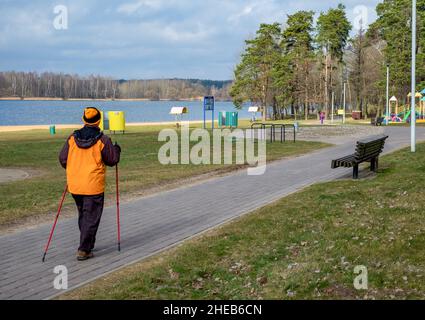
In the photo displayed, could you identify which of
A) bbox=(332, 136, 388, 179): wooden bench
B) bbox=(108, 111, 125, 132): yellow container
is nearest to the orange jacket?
bbox=(332, 136, 388, 179): wooden bench

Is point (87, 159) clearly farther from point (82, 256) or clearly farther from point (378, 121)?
point (378, 121)

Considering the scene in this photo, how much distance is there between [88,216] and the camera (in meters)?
6.53

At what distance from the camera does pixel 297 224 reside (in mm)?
7875

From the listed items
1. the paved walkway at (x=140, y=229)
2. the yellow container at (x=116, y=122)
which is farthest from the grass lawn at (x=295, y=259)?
the yellow container at (x=116, y=122)

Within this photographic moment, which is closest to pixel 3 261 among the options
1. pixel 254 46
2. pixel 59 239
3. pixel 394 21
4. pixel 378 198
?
pixel 59 239

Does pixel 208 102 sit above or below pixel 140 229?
above

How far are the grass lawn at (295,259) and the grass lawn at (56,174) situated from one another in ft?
13.2

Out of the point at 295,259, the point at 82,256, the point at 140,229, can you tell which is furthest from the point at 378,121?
the point at 82,256

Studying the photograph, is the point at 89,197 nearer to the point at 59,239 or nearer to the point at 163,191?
the point at 59,239

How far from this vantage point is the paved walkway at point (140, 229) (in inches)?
230

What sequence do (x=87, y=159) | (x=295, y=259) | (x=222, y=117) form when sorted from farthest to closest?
(x=222, y=117)
(x=87, y=159)
(x=295, y=259)

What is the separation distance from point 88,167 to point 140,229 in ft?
6.52

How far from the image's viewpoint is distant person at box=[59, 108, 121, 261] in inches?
252
